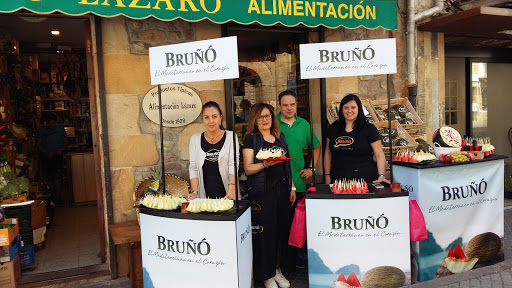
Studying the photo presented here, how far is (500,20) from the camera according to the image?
551 centimetres

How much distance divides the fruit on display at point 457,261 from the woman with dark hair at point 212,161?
7.74 ft

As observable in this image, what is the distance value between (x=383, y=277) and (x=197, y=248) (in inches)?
67.9

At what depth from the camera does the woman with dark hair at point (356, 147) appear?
4266mm

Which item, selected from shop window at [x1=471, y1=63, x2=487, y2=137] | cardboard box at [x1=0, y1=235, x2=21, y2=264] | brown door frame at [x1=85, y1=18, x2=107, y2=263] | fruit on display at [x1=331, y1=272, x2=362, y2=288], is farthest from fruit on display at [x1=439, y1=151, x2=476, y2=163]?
cardboard box at [x1=0, y1=235, x2=21, y2=264]

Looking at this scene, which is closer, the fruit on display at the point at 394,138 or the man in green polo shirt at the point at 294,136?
the man in green polo shirt at the point at 294,136

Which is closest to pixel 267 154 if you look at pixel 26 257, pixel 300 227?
pixel 300 227

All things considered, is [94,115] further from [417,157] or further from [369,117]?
[417,157]

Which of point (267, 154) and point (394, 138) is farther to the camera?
point (394, 138)

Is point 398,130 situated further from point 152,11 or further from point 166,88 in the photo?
point 152,11

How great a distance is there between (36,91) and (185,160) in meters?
6.11

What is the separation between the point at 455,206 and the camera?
4195 mm

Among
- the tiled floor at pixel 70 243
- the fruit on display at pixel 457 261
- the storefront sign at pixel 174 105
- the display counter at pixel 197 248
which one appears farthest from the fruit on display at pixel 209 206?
the fruit on display at pixel 457 261

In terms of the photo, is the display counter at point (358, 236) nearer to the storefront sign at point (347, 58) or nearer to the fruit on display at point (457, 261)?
the fruit on display at point (457, 261)

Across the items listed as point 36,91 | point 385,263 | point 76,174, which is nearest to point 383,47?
point 385,263
